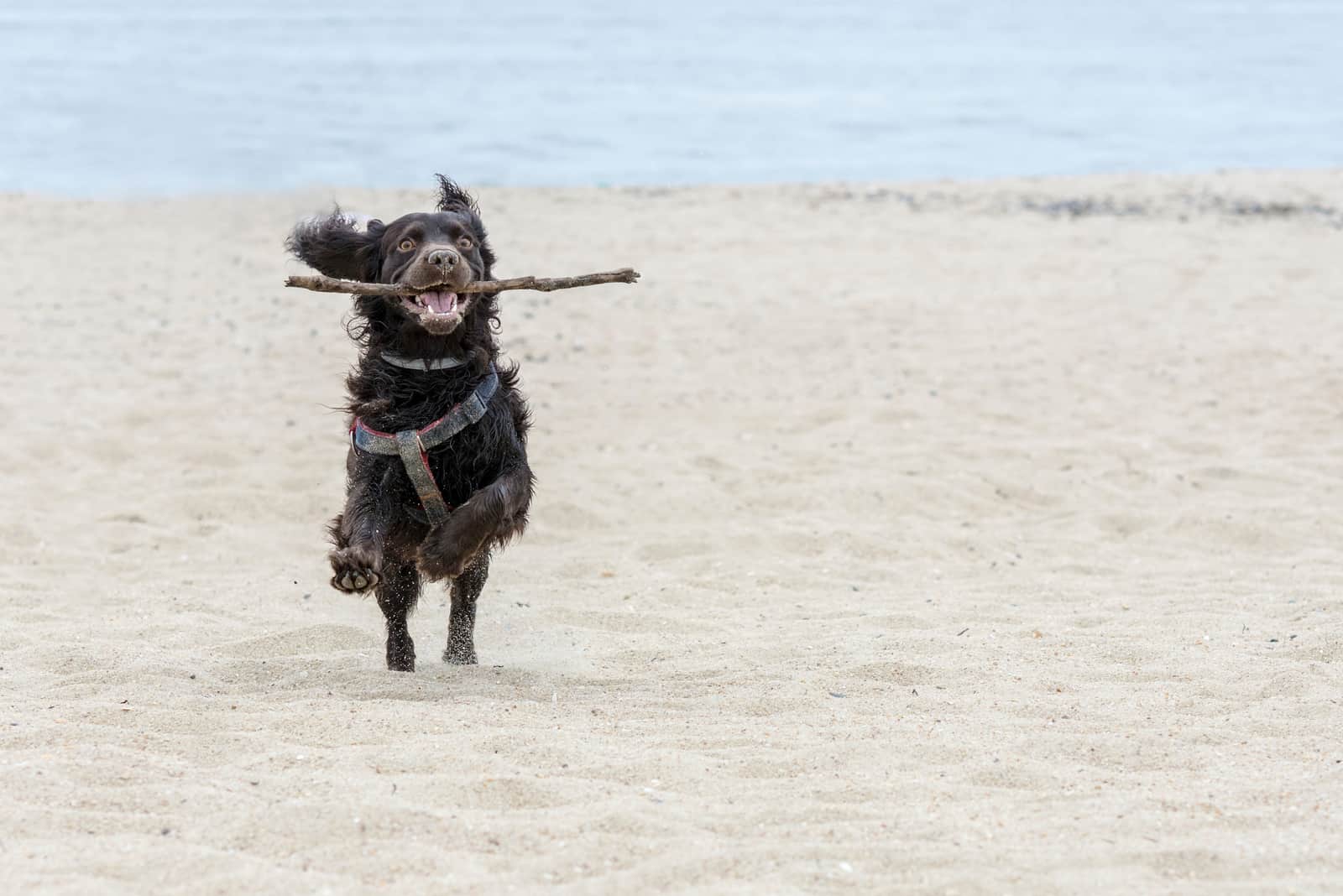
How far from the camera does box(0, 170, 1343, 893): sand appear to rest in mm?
3346

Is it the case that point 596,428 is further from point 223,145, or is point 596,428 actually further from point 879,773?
point 223,145

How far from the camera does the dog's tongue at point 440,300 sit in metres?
4.82

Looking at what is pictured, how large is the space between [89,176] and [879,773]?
1645cm

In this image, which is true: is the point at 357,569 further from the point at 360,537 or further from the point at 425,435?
the point at 425,435

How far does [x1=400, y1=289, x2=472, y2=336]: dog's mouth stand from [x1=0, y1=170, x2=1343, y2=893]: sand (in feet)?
3.82

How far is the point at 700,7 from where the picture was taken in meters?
60.7

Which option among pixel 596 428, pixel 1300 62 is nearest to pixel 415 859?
pixel 596 428

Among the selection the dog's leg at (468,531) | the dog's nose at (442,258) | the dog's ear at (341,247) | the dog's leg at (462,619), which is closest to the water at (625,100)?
the dog's ear at (341,247)

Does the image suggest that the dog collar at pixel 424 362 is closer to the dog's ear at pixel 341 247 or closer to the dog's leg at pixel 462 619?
the dog's ear at pixel 341 247

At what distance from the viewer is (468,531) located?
4.71 metres

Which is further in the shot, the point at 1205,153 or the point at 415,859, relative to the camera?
the point at 1205,153

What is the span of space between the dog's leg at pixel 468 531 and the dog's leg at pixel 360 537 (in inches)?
6.3

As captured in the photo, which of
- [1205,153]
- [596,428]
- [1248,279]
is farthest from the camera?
[1205,153]

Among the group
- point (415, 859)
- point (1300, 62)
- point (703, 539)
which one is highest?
point (1300, 62)
